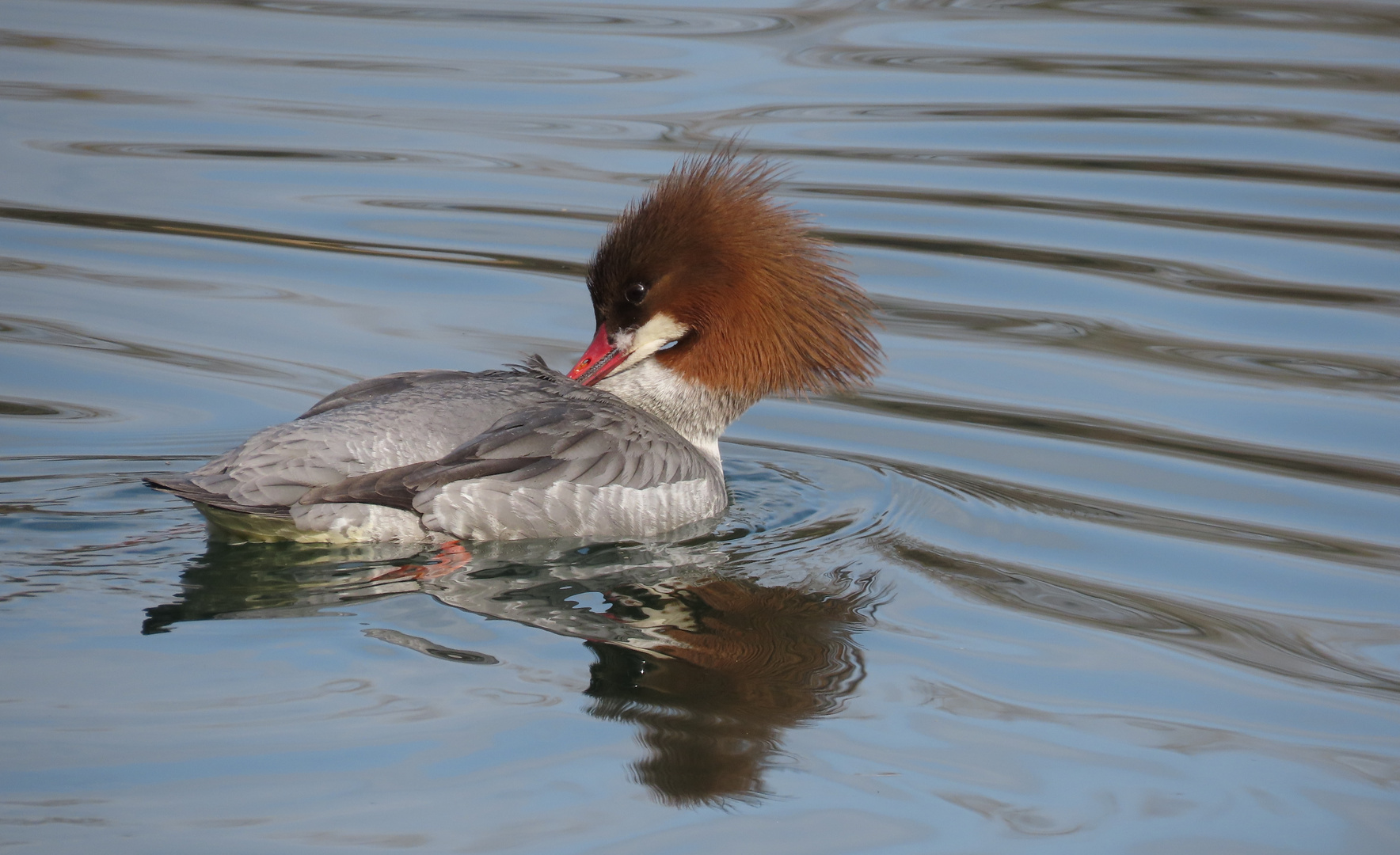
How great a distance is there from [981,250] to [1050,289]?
724mm

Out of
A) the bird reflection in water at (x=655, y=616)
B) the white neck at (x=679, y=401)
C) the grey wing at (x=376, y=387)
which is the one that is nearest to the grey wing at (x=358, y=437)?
the grey wing at (x=376, y=387)

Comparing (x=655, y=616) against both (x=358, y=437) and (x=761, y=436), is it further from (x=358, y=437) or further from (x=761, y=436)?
(x=761, y=436)

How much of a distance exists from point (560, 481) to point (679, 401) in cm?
94

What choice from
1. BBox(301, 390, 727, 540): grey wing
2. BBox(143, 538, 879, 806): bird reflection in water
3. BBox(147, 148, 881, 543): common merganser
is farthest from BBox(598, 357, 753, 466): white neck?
BBox(143, 538, 879, 806): bird reflection in water

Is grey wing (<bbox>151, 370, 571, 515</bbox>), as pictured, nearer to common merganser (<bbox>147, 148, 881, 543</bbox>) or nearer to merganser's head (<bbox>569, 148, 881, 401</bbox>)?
common merganser (<bbox>147, 148, 881, 543</bbox>)

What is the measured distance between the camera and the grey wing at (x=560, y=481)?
5637 mm

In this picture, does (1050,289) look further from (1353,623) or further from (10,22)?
(10,22)

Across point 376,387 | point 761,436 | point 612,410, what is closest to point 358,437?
point 376,387

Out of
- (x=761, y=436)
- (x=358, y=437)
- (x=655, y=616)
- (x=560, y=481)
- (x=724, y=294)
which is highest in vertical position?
(x=724, y=294)

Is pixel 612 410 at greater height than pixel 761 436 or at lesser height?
greater

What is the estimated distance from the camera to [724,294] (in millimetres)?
6586

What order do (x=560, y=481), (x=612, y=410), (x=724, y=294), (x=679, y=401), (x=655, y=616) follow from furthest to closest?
(x=679, y=401)
(x=724, y=294)
(x=612, y=410)
(x=560, y=481)
(x=655, y=616)

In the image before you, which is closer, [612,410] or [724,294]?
[612,410]

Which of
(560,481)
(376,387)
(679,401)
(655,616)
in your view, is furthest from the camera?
(679,401)
